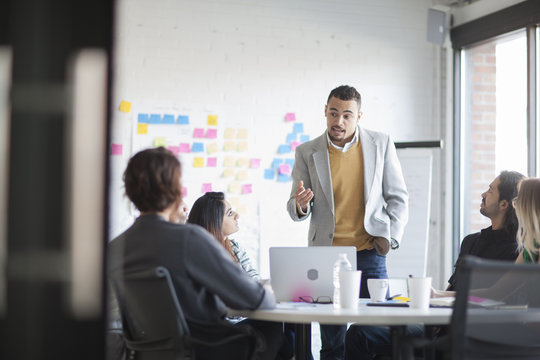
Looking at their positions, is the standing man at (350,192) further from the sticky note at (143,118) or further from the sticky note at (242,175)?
the sticky note at (143,118)

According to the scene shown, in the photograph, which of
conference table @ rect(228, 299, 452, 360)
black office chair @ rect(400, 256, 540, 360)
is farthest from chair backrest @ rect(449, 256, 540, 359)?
conference table @ rect(228, 299, 452, 360)

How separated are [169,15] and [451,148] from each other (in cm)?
248

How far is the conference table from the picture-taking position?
1937mm

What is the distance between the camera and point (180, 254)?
1.94m

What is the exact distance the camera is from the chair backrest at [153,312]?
1868 millimetres

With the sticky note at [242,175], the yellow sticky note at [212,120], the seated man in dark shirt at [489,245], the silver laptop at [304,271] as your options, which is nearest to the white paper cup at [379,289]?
the silver laptop at [304,271]

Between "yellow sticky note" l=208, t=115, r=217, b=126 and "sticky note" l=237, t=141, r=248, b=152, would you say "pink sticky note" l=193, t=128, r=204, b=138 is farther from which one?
"sticky note" l=237, t=141, r=248, b=152

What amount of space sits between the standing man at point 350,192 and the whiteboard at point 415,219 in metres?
1.63

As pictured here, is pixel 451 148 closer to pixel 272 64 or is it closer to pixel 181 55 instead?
pixel 272 64

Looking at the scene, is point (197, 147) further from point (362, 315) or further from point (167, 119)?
point (362, 315)

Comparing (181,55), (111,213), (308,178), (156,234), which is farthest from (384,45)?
(111,213)

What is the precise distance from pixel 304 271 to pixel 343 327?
2.82 feet

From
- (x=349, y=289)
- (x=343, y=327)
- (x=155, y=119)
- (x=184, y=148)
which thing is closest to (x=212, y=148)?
(x=184, y=148)

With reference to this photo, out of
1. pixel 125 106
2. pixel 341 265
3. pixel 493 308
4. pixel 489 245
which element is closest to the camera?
pixel 493 308
